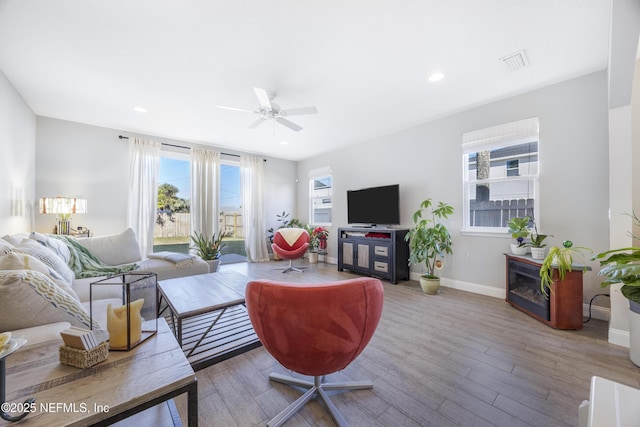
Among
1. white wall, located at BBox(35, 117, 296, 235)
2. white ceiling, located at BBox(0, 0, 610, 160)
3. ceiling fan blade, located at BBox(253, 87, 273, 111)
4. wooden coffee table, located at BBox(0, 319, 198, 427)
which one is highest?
white ceiling, located at BBox(0, 0, 610, 160)

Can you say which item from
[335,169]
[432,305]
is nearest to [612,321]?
[432,305]

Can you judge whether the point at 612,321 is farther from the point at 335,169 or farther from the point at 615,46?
the point at 335,169

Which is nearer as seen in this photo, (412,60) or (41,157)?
(412,60)

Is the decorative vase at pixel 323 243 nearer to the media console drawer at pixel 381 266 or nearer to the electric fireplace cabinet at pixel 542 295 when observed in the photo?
the media console drawer at pixel 381 266

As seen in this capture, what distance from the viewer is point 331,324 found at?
1073 millimetres

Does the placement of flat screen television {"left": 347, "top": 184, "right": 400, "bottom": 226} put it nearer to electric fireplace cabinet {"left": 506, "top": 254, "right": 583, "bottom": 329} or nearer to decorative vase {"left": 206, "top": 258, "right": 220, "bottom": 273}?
electric fireplace cabinet {"left": 506, "top": 254, "right": 583, "bottom": 329}

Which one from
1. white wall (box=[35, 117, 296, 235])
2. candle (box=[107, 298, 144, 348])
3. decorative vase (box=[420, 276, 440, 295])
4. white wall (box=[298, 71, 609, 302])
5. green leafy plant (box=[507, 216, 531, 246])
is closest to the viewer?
candle (box=[107, 298, 144, 348])

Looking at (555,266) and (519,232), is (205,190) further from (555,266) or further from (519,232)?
(555,266)

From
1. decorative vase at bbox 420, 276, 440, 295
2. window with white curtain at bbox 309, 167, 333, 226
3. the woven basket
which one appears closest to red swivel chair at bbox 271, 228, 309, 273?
window with white curtain at bbox 309, 167, 333, 226

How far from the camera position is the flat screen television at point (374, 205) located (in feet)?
13.3

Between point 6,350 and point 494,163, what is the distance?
417 cm

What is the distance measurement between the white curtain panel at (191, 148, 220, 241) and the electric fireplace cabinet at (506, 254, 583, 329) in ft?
16.1

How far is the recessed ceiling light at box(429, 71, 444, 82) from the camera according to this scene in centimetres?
247

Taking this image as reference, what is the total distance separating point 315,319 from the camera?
1060 millimetres
